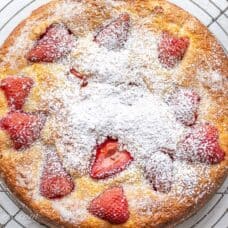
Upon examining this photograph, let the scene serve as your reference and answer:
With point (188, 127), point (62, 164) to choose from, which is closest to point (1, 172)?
point (62, 164)

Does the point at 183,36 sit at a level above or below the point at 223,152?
above

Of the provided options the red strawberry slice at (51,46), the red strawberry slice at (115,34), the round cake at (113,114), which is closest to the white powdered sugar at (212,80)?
the round cake at (113,114)

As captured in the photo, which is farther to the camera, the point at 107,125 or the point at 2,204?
the point at 2,204

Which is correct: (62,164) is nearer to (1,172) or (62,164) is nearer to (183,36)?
(1,172)

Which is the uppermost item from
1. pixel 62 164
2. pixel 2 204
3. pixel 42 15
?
pixel 42 15

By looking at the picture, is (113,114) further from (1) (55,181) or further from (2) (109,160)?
(1) (55,181)

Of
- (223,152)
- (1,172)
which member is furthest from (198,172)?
(1,172)
